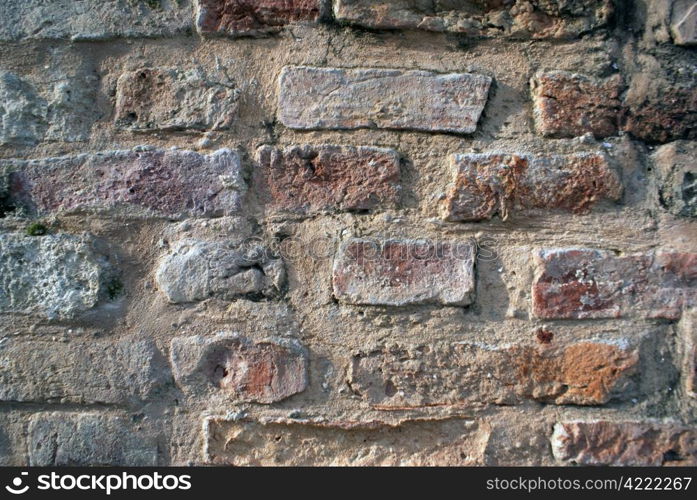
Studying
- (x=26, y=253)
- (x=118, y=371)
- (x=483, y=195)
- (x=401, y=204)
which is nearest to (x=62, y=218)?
(x=26, y=253)

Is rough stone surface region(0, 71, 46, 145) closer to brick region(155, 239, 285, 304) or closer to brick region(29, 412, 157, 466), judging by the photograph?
brick region(155, 239, 285, 304)

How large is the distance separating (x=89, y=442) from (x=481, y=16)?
2.71 feet

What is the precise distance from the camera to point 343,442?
0.90 m

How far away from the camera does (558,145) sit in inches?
35.8

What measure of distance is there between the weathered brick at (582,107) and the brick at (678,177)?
80mm

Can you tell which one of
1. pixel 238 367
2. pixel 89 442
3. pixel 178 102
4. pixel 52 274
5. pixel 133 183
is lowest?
pixel 89 442

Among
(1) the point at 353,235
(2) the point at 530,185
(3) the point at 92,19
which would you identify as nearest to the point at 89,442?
(1) the point at 353,235

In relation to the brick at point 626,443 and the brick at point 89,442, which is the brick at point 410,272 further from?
the brick at point 89,442

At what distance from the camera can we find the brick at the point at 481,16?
3.00 feet

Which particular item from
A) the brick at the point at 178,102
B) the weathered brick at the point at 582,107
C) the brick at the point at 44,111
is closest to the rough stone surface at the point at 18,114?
the brick at the point at 44,111

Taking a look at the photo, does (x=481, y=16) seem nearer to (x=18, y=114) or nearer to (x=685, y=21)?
(x=685, y=21)

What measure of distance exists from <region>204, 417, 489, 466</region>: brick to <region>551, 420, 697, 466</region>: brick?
0.38ft

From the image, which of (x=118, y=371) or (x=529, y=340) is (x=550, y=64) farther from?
(x=118, y=371)

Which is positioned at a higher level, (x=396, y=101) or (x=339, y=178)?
(x=396, y=101)
